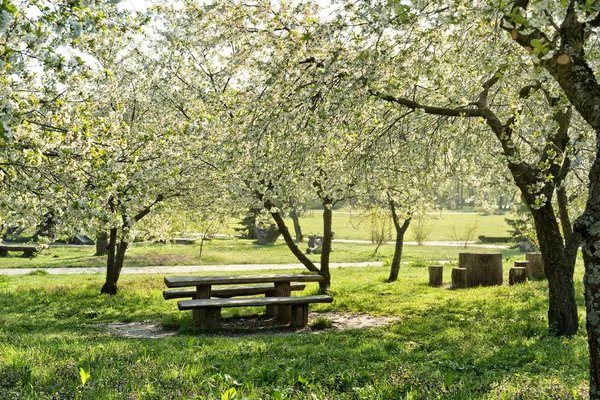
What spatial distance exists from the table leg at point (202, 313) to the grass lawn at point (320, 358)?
0.92 feet

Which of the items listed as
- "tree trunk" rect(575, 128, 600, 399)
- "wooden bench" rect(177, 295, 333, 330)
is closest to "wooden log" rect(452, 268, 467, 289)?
"wooden bench" rect(177, 295, 333, 330)

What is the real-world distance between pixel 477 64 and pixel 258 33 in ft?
12.1

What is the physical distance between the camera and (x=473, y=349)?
8.09 metres

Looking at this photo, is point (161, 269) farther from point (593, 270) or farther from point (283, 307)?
point (593, 270)

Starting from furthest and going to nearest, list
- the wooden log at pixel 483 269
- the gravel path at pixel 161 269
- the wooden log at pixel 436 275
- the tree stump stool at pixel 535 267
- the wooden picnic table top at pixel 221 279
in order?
the gravel path at pixel 161 269 < the tree stump stool at pixel 535 267 < the wooden log at pixel 436 275 < the wooden log at pixel 483 269 < the wooden picnic table top at pixel 221 279

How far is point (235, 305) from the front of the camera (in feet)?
34.8

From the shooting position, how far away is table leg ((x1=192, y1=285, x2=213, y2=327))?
1092cm

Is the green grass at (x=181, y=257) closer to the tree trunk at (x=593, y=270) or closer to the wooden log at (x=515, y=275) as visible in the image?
the wooden log at (x=515, y=275)

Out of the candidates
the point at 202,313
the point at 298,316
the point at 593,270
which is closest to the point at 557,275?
the point at 298,316

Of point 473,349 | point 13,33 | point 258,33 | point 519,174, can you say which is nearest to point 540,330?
point 473,349

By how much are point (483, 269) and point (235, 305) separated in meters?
8.92

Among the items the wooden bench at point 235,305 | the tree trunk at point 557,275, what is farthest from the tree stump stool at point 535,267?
the wooden bench at point 235,305

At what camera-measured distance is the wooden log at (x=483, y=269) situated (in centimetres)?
1639

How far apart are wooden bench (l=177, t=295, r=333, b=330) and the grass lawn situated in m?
0.46
